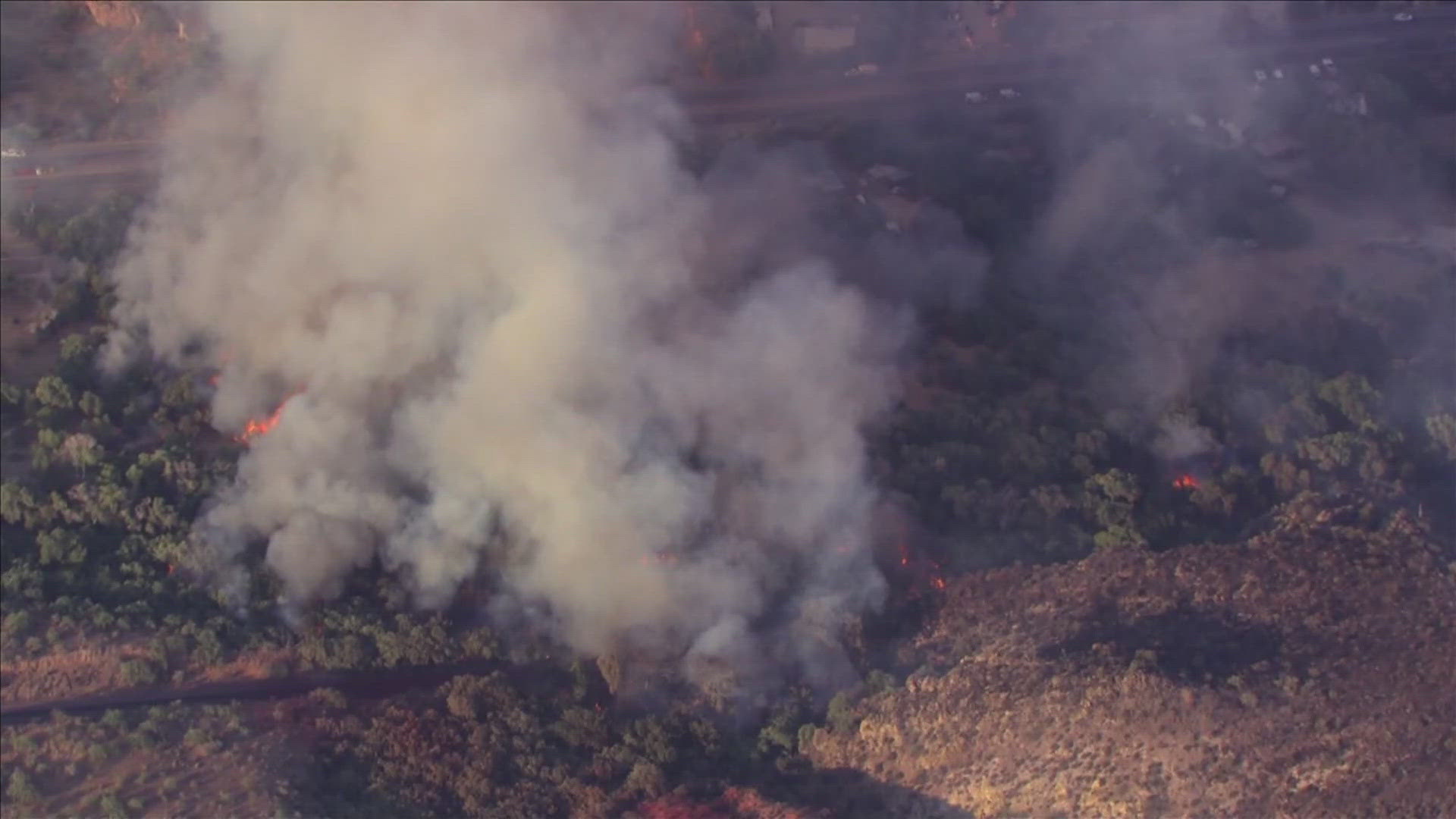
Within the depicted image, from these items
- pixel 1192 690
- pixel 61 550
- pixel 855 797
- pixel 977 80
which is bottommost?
pixel 855 797

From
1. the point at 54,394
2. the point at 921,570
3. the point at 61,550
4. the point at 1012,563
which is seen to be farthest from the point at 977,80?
the point at 61,550

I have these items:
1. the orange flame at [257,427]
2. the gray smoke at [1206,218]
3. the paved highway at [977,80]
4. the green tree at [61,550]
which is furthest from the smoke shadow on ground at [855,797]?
the paved highway at [977,80]

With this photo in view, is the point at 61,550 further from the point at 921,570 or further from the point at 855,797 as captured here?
the point at 921,570

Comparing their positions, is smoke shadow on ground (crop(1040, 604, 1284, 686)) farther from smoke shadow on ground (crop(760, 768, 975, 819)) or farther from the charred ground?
smoke shadow on ground (crop(760, 768, 975, 819))

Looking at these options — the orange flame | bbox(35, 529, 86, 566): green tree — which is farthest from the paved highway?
bbox(35, 529, 86, 566): green tree

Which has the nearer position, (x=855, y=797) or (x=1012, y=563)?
(x=855, y=797)

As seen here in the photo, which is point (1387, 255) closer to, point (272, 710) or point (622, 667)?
point (622, 667)

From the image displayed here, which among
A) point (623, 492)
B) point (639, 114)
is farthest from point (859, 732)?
point (639, 114)
